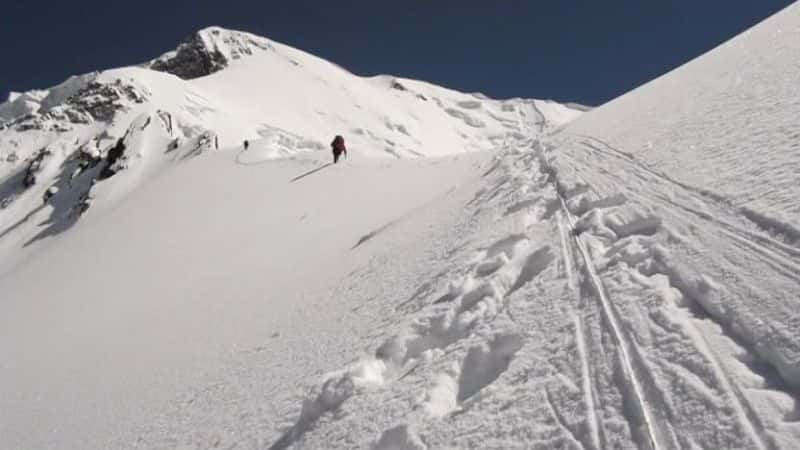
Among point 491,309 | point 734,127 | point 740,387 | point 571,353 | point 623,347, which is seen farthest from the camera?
point 734,127

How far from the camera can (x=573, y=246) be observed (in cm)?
548

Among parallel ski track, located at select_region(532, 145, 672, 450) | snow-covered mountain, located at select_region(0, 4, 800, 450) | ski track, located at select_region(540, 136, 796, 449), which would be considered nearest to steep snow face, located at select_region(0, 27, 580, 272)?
snow-covered mountain, located at select_region(0, 4, 800, 450)

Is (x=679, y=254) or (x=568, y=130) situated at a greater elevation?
(x=568, y=130)

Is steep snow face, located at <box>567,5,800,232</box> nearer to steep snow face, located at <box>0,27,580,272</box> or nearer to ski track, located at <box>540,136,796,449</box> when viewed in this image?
ski track, located at <box>540,136,796,449</box>

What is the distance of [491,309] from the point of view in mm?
4816

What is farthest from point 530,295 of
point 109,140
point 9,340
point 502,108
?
point 502,108

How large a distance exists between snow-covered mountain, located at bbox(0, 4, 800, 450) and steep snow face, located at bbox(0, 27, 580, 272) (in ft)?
38.1

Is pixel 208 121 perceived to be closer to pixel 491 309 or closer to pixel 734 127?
pixel 734 127

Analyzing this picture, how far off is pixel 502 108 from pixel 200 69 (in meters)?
65.1

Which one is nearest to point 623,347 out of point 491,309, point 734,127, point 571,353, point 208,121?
point 571,353

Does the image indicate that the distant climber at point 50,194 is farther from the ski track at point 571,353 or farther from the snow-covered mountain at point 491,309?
the ski track at point 571,353

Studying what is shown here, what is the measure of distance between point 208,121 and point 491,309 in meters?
47.8

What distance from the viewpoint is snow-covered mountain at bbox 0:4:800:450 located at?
126 inches

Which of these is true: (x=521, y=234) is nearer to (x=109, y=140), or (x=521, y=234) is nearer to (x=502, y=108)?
(x=109, y=140)
